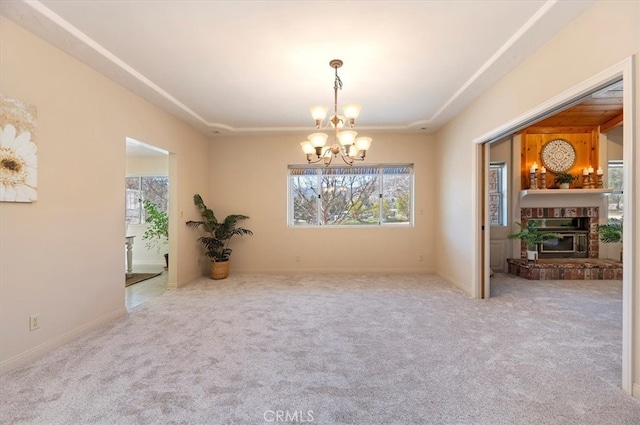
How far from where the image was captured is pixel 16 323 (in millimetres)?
2244

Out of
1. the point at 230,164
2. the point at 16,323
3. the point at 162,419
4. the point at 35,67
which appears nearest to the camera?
the point at 162,419

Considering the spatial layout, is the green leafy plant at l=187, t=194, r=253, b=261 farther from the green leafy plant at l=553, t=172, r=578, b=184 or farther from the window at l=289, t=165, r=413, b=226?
the green leafy plant at l=553, t=172, r=578, b=184

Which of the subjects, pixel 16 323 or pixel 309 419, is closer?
pixel 309 419

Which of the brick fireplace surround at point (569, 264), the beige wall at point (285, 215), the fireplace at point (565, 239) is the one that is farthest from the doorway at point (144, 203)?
the fireplace at point (565, 239)

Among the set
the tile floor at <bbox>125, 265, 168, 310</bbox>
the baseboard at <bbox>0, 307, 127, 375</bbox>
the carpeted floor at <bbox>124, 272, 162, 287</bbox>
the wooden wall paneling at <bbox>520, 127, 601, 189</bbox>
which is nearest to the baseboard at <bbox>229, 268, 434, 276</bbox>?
the tile floor at <bbox>125, 265, 168, 310</bbox>

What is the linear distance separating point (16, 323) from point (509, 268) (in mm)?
6903

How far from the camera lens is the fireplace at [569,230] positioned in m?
5.70

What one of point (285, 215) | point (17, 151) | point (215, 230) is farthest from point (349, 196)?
point (17, 151)

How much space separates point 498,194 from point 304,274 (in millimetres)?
4278

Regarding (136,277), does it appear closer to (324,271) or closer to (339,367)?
(324,271)

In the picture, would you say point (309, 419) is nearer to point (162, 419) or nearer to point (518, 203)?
point (162, 419)

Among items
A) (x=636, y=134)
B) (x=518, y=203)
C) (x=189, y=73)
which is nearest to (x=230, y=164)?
(x=189, y=73)

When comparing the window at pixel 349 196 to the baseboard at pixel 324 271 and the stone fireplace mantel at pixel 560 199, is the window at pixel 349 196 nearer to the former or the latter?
the baseboard at pixel 324 271

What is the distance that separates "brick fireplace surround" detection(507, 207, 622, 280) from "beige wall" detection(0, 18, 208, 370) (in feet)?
20.8
